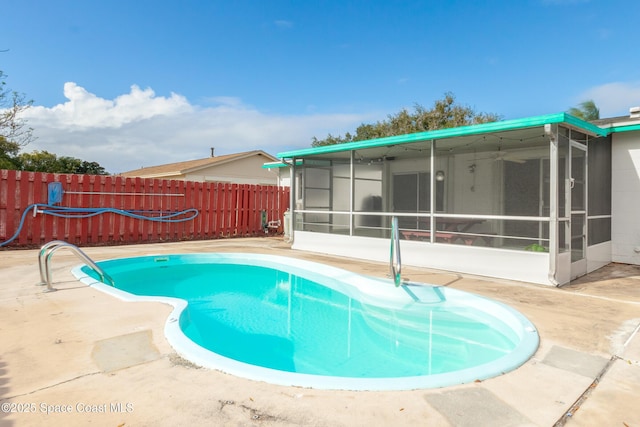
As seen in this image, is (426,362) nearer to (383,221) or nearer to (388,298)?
(388,298)

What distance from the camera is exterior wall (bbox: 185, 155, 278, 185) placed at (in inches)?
691

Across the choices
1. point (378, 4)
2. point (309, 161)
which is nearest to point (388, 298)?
point (309, 161)

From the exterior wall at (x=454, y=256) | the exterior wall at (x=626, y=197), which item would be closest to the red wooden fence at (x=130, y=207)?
the exterior wall at (x=454, y=256)

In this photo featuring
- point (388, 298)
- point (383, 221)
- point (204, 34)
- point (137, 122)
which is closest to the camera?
point (388, 298)

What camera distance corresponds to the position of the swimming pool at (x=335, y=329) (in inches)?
98.7

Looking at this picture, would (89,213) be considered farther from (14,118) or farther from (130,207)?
(14,118)

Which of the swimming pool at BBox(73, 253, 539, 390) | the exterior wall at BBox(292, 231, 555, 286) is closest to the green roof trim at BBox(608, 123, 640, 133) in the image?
the exterior wall at BBox(292, 231, 555, 286)

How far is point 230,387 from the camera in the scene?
6.99 feet

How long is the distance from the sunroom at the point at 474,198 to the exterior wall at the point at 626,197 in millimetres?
167

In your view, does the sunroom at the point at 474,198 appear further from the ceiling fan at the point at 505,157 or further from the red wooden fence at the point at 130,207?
the red wooden fence at the point at 130,207

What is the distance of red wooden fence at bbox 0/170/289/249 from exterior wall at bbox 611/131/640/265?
981 cm

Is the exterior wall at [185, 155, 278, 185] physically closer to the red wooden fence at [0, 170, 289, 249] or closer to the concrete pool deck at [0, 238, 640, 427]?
the red wooden fence at [0, 170, 289, 249]

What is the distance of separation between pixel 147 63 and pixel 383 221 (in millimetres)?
10110

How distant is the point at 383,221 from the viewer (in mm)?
8875
